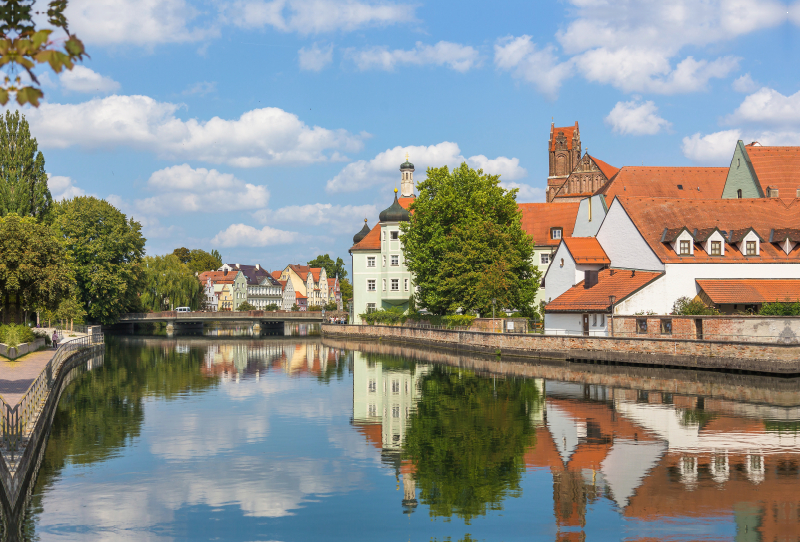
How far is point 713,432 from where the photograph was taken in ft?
77.0

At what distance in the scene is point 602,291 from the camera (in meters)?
50.6

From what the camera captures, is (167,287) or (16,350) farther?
(167,287)

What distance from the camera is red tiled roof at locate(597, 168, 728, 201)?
73938 millimetres

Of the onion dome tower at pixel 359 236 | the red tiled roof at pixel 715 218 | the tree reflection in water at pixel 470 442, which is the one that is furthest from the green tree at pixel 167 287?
the tree reflection in water at pixel 470 442

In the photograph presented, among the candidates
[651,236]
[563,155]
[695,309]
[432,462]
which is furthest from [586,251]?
[563,155]

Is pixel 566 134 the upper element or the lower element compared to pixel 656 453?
upper

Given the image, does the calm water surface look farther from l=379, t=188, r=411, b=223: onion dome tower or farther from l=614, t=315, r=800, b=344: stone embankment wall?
l=379, t=188, r=411, b=223: onion dome tower

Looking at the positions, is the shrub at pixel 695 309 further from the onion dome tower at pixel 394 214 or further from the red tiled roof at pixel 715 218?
the onion dome tower at pixel 394 214

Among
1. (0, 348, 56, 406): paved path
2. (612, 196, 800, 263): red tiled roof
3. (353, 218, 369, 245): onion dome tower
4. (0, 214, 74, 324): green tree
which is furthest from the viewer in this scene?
(353, 218, 369, 245): onion dome tower

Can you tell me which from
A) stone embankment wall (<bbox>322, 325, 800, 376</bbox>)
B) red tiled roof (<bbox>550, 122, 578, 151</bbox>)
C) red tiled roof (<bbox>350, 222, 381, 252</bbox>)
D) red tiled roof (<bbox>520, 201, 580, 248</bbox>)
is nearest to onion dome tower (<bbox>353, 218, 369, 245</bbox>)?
red tiled roof (<bbox>350, 222, 381, 252</bbox>)

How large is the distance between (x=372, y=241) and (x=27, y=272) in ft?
156

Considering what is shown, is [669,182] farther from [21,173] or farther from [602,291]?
[21,173]

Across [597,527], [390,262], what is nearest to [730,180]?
[390,262]

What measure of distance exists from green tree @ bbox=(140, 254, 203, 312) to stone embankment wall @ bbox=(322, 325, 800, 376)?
57.6 meters
